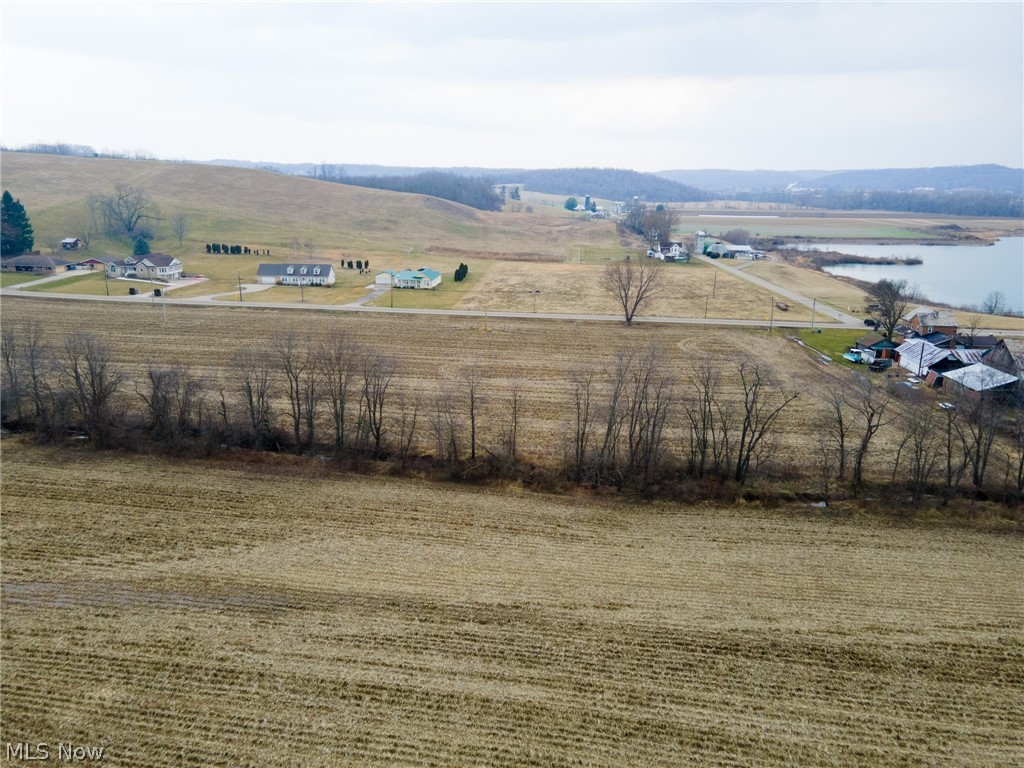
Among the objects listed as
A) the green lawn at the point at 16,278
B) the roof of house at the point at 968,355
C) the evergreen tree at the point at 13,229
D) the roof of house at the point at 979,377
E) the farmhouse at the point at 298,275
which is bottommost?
the roof of house at the point at 979,377

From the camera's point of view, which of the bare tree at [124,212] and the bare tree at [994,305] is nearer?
the bare tree at [994,305]

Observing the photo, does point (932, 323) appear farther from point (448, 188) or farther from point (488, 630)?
point (448, 188)

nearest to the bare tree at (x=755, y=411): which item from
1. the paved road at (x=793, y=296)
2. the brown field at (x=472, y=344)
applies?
the brown field at (x=472, y=344)

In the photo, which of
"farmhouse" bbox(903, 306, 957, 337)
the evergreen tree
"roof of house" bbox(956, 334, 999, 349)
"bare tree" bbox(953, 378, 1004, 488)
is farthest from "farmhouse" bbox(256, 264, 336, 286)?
"bare tree" bbox(953, 378, 1004, 488)

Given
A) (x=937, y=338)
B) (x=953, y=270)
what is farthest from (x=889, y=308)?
(x=953, y=270)

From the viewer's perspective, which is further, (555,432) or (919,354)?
(919,354)

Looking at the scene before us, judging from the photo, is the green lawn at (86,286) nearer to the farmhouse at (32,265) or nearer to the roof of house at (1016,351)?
the farmhouse at (32,265)

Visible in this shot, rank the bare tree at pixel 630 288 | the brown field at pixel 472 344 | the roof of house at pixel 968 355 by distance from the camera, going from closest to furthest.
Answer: the brown field at pixel 472 344
the roof of house at pixel 968 355
the bare tree at pixel 630 288

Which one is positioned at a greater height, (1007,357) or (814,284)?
(814,284)
